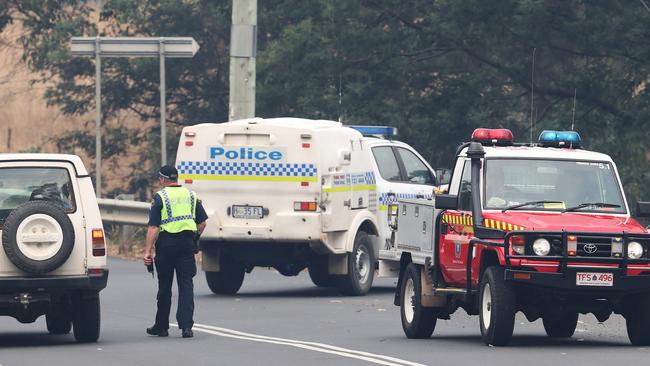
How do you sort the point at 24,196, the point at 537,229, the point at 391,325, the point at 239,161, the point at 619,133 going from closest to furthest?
the point at 537,229
the point at 24,196
the point at 391,325
the point at 239,161
the point at 619,133

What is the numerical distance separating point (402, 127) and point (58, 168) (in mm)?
15679

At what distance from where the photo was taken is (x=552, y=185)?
15.8m

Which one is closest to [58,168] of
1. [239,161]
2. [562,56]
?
[239,161]

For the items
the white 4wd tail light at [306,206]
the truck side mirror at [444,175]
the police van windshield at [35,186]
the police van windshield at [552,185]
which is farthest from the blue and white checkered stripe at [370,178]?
the police van windshield at [35,186]

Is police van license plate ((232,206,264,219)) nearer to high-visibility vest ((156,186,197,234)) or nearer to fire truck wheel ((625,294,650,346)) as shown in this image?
high-visibility vest ((156,186,197,234))

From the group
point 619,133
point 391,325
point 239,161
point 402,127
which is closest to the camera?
point 391,325

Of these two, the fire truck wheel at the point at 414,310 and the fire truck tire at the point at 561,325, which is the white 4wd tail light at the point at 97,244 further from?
the fire truck tire at the point at 561,325

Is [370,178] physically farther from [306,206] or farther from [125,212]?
[125,212]

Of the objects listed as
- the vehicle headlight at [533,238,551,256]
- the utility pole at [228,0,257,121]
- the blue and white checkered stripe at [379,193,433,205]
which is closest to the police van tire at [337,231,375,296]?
the blue and white checkered stripe at [379,193,433,205]

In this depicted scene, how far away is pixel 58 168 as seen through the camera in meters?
15.7

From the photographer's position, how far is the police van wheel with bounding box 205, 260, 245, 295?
22.3 m

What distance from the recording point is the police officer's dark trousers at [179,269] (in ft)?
54.2

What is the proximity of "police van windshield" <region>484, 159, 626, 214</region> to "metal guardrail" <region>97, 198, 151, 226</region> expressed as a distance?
13663mm

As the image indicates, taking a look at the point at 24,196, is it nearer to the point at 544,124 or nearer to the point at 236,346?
the point at 236,346
